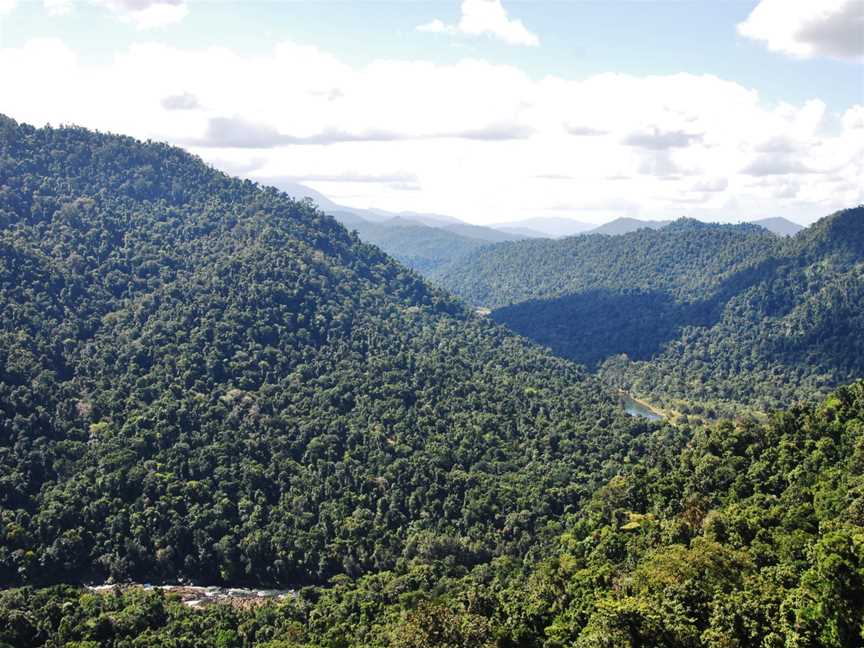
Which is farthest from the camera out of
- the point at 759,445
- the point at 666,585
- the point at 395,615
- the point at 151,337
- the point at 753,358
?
the point at 753,358

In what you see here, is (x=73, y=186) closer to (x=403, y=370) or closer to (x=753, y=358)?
(x=403, y=370)

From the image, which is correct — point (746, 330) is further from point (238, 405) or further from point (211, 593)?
point (211, 593)

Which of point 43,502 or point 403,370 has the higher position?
point 403,370

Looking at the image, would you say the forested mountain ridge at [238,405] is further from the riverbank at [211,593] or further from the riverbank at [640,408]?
the riverbank at [640,408]

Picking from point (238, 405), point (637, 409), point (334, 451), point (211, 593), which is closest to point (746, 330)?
point (637, 409)

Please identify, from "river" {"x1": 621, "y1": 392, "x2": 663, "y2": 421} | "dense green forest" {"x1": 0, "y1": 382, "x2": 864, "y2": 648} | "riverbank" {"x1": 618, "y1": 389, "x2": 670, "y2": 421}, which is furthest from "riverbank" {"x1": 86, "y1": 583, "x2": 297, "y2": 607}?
"river" {"x1": 621, "y1": 392, "x2": 663, "y2": 421}

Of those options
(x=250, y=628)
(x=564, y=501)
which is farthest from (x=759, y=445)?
(x=250, y=628)

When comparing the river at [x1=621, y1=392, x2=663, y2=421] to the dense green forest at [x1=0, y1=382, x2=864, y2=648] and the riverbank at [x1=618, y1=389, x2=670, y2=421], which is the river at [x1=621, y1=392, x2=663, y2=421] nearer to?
the riverbank at [x1=618, y1=389, x2=670, y2=421]
